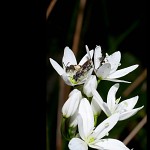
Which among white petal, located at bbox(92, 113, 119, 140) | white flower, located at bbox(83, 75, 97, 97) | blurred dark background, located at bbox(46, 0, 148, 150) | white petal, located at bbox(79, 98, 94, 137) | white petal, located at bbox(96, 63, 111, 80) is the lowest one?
white petal, located at bbox(92, 113, 119, 140)

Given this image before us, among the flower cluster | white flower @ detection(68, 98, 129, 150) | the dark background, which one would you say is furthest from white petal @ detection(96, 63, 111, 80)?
the dark background

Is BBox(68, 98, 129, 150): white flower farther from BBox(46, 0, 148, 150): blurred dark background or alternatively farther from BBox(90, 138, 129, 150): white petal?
BBox(46, 0, 148, 150): blurred dark background

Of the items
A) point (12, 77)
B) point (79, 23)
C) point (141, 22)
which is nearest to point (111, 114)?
point (12, 77)

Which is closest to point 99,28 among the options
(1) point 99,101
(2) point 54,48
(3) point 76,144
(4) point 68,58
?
(2) point 54,48

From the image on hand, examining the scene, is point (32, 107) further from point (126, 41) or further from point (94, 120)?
point (126, 41)

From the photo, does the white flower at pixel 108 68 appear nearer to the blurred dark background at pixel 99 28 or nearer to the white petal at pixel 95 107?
the white petal at pixel 95 107

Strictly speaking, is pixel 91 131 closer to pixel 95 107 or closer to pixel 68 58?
pixel 95 107

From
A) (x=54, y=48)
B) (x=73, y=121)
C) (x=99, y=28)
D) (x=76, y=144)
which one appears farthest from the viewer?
(x=99, y=28)

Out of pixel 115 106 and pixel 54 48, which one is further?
pixel 54 48
